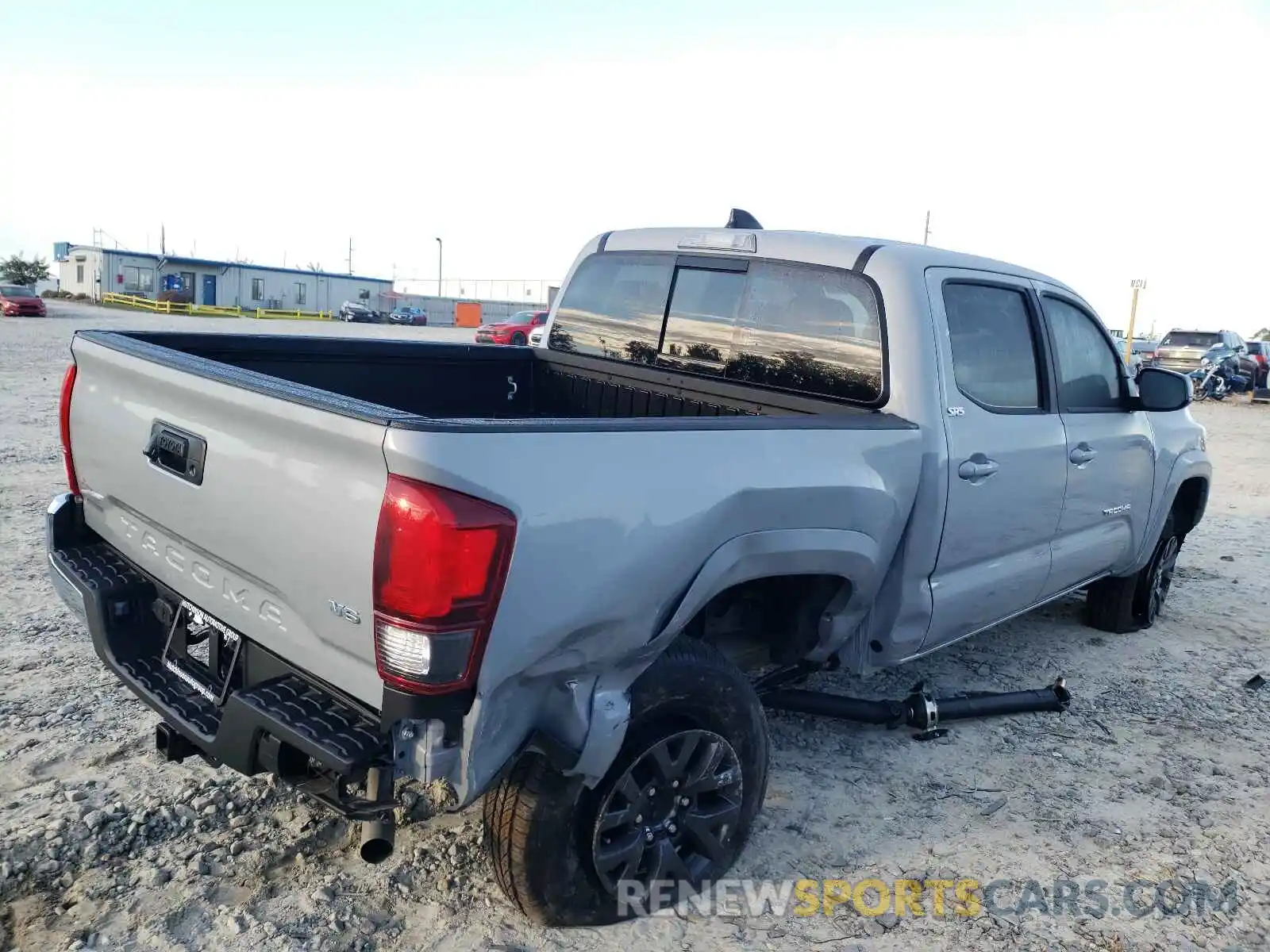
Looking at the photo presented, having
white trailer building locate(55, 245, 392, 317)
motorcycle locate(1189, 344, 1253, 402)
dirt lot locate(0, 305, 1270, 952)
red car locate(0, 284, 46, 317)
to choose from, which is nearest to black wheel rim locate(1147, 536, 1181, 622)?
dirt lot locate(0, 305, 1270, 952)

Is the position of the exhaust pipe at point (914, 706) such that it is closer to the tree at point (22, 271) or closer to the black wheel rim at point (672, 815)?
the black wheel rim at point (672, 815)

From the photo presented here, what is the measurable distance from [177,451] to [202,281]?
69873 millimetres

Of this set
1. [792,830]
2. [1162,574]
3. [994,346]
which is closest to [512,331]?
[1162,574]

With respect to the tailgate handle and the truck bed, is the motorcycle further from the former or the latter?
the tailgate handle

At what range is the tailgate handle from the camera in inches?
100

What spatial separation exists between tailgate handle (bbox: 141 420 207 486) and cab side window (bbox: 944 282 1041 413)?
98.5 inches

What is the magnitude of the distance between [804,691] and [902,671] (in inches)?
44.8

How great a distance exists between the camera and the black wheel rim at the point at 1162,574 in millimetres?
5547

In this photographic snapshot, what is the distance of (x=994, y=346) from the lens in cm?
379

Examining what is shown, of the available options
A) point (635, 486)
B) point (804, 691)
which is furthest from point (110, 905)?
point (804, 691)

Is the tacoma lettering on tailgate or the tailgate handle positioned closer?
the tacoma lettering on tailgate

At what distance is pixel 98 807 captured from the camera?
3064 millimetres

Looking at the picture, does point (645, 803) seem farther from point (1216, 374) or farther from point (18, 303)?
point (18, 303)

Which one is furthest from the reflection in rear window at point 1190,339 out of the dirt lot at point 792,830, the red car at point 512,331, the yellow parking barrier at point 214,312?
the yellow parking barrier at point 214,312
